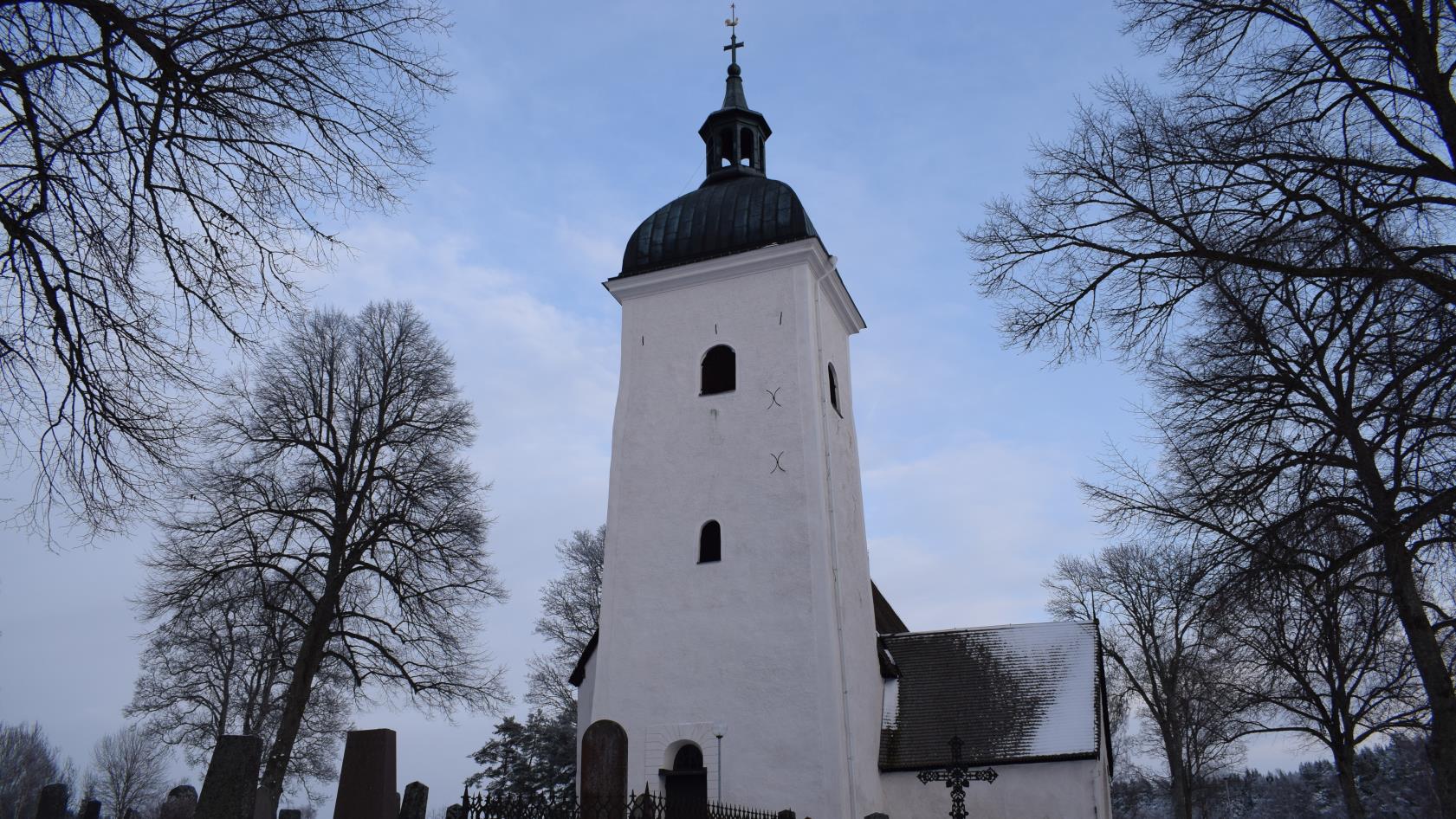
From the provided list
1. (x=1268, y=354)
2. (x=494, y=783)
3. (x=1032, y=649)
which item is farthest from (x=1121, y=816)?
(x=1268, y=354)

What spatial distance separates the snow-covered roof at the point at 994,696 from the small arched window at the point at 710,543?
4.32m

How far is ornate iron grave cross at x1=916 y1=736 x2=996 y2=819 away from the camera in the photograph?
14844mm

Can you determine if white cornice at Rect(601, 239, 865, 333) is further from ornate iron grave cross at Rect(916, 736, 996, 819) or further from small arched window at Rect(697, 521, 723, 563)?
ornate iron grave cross at Rect(916, 736, 996, 819)

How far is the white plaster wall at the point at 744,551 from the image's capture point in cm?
1590

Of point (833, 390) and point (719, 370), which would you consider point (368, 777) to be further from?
point (833, 390)

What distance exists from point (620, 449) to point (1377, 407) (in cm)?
1333

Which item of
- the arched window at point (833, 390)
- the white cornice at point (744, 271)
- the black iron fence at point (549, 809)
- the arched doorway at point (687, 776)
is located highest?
the white cornice at point (744, 271)

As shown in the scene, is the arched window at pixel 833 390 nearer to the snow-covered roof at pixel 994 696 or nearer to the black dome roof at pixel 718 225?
the black dome roof at pixel 718 225

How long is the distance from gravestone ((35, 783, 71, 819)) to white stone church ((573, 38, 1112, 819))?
8.61 metres

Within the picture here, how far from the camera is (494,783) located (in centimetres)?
3097

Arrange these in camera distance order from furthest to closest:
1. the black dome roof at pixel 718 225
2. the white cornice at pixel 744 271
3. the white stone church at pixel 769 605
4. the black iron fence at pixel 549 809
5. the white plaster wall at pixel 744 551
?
the black dome roof at pixel 718 225 → the white cornice at pixel 744 271 → the white stone church at pixel 769 605 → the white plaster wall at pixel 744 551 → the black iron fence at pixel 549 809

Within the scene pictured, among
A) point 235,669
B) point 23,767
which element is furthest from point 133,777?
point 235,669

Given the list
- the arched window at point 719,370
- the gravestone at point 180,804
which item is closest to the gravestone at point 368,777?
the gravestone at point 180,804

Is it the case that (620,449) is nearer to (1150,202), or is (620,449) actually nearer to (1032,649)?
(1032,649)
